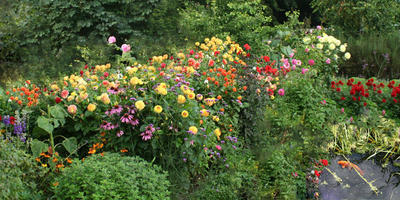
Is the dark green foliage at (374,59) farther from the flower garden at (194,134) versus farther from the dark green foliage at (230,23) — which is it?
the flower garden at (194,134)

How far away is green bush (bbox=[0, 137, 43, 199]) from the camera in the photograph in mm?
2273

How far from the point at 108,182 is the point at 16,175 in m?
0.55

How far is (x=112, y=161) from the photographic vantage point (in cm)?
281

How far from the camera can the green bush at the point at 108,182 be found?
8.09 ft

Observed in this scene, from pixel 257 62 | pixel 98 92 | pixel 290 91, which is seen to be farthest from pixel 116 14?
pixel 98 92

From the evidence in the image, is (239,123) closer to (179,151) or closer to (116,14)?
(179,151)

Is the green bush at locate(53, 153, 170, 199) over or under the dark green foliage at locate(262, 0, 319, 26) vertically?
over

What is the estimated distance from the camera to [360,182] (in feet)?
14.0

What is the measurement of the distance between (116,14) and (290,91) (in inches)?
243

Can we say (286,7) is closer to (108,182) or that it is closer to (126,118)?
(126,118)

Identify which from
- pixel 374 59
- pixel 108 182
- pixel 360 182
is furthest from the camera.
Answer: pixel 374 59

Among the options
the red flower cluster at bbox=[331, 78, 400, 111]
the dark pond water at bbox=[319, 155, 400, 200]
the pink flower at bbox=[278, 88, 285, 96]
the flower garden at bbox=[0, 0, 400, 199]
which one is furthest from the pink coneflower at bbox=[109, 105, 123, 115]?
the red flower cluster at bbox=[331, 78, 400, 111]

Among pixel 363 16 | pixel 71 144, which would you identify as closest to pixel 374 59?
pixel 363 16

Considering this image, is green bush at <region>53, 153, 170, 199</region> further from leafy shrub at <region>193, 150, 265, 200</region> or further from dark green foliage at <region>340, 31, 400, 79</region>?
dark green foliage at <region>340, 31, 400, 79</region>
